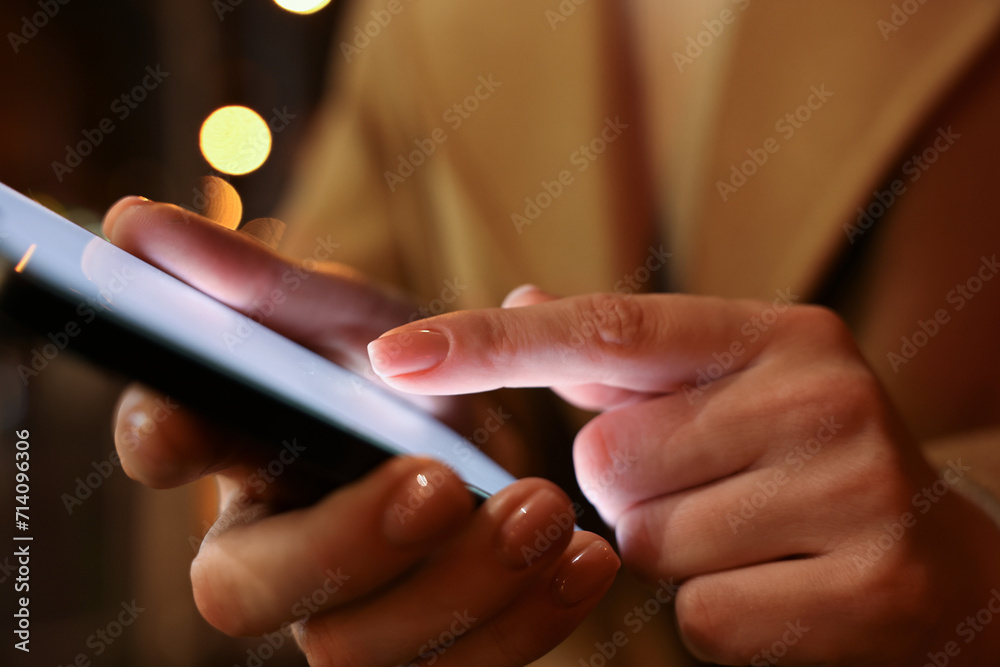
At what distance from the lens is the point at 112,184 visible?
777 millimetres

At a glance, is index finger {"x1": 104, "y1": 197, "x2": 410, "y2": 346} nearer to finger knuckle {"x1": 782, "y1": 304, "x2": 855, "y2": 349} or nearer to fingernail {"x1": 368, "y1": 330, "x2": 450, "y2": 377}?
fingernail {"x1": 368, "y1": 330, "x2": 450, "y2": 377}

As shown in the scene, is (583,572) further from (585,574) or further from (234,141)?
(234,141)

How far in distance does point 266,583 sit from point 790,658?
28 centimetres

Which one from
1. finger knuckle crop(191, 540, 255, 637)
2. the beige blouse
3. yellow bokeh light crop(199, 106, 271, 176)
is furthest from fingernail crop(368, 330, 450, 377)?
yellow bokeh light crop(199, 106, 271, 176)

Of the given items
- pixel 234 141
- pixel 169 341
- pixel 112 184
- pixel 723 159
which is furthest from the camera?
pixel 234 141

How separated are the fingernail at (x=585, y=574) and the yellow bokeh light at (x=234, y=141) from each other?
88cm

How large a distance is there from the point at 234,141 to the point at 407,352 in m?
0.83

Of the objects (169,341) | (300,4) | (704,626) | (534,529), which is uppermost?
(300,4)

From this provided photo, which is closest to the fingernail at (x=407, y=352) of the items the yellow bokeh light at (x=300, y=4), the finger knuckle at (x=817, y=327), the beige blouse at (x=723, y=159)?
the finger knuckle at (x=817, y=327)

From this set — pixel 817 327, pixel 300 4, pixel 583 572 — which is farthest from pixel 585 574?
pixel 300 4

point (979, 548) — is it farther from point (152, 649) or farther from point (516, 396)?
point (152, 649)

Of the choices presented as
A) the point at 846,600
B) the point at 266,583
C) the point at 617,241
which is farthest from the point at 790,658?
the point at 617,241

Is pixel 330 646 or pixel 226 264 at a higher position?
pixel 226 264

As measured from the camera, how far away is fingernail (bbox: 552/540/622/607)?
267 millimetres
